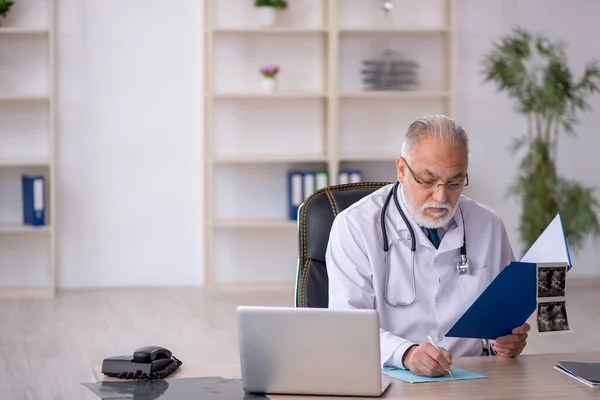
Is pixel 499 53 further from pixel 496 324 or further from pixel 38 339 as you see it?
pixel 496 324

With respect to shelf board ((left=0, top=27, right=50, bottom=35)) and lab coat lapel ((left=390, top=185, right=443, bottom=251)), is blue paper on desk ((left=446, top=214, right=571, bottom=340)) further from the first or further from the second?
shelf board ((left=0, top=27, right=50, bottom=35))

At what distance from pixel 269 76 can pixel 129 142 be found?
3.53ft

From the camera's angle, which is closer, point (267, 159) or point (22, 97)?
point (22, 97)

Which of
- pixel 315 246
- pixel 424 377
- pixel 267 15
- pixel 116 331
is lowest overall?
pixel 116 331

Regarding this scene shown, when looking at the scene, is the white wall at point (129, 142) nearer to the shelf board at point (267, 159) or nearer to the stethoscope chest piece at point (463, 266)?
the shelf board at point (267, 159)

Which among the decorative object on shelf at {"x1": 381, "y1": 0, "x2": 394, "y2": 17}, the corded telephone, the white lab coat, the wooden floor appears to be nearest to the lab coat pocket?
the white lab coat

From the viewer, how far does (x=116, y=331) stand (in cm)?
533

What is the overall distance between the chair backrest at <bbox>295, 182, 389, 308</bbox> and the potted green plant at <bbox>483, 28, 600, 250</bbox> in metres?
3.83

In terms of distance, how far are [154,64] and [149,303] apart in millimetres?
1660

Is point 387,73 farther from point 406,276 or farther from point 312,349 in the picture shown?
point 312,349

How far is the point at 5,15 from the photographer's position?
249 inches

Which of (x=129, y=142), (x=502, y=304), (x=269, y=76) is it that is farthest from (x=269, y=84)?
(x=502, y=304)

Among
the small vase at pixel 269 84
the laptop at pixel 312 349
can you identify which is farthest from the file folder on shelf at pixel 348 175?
the laptop at pixel 312 349

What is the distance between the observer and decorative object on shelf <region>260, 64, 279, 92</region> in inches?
253
